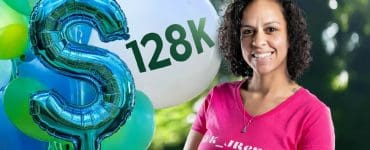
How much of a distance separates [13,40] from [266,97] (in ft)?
3.46

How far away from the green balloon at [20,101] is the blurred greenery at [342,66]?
0.56 meters

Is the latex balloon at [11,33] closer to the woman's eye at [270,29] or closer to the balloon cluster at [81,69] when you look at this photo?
the balloon cluster at [81,69]

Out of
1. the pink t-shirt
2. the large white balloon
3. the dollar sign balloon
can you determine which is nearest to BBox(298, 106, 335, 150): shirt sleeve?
the pink t-shirt

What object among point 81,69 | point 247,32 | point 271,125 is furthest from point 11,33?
point 271,125

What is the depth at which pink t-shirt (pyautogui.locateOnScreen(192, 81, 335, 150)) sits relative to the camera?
3.56 feet

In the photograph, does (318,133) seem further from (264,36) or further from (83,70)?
(83,70)

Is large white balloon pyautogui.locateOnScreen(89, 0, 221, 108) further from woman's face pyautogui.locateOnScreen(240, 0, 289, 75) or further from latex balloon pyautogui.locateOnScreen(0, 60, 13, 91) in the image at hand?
woman's face pyautogui.locateOnScreen(240, 0, 289, 75)

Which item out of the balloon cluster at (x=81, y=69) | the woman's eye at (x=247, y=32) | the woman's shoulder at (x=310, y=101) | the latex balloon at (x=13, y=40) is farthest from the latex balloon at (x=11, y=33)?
the woman's shoulder at (x=310, y=101)

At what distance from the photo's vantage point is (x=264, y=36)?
118 centimetres

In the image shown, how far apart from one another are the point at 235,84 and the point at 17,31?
3.12ft

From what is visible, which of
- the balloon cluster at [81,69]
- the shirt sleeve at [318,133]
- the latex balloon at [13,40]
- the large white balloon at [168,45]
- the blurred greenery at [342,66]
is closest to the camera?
the shirt sleeve at [318,133]

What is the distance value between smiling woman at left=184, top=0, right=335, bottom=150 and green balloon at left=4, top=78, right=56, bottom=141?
0.83 metres

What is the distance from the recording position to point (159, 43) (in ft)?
6.82

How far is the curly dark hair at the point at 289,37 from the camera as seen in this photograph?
1.21 meters
